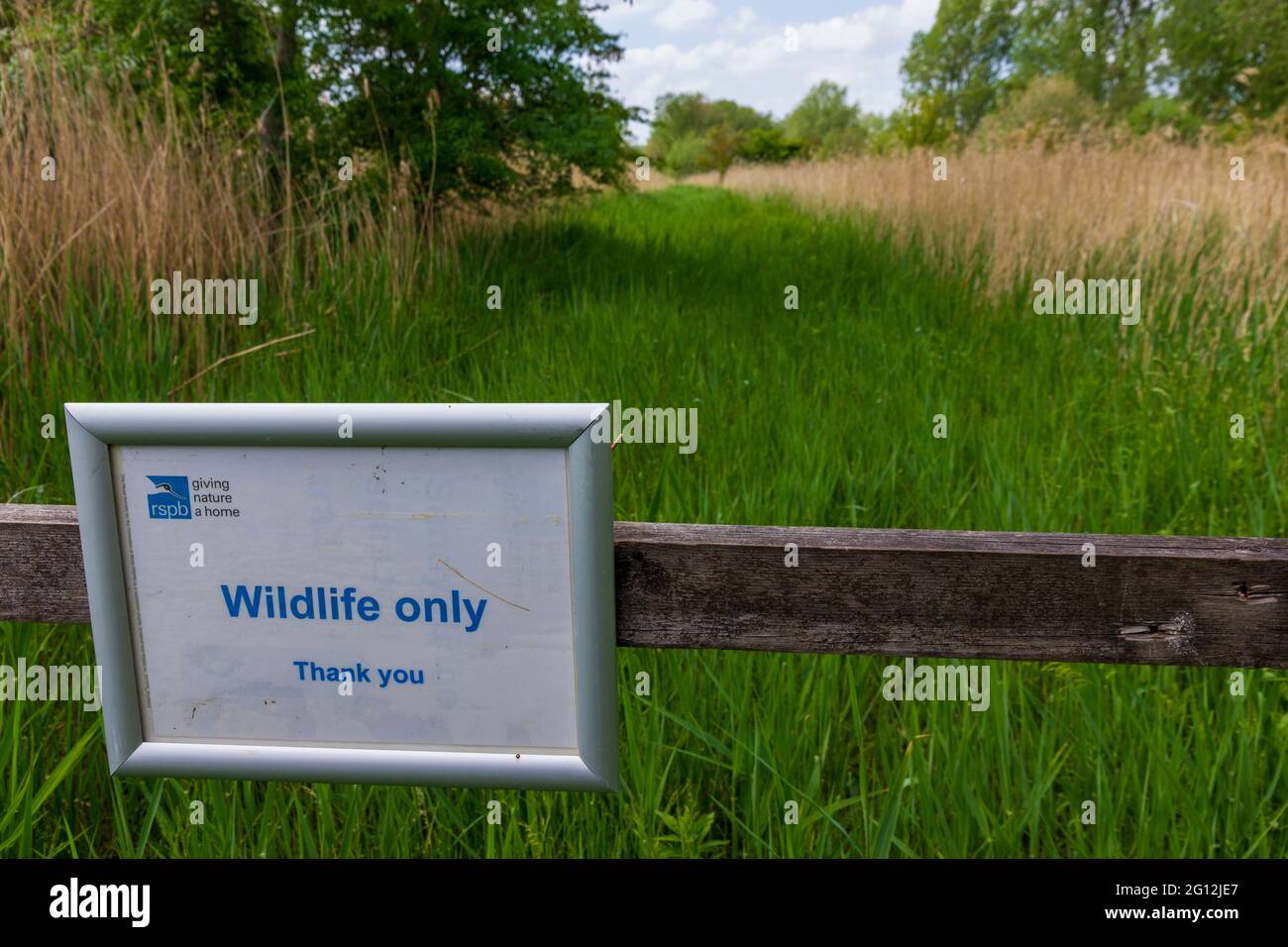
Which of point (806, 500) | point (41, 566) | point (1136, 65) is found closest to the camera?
point (41, 566)

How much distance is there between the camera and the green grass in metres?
1.51

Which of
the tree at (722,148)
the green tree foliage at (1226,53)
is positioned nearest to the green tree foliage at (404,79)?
the green tree foliage at (1226,53)

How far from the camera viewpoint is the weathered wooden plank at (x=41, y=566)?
46.8 inches

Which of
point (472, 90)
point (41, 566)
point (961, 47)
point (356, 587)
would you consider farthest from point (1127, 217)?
point (961, 47)

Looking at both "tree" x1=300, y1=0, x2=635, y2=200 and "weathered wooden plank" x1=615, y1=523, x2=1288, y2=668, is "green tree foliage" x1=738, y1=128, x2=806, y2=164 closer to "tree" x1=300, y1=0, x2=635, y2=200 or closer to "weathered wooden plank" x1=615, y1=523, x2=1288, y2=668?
"tree" x1=300, y1=0, x2=635, y2=200

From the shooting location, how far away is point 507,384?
370 centimetres

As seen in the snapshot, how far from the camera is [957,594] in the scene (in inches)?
42.9

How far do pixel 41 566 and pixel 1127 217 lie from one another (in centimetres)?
547

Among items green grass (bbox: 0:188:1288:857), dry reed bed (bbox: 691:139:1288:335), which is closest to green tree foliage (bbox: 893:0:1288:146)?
dry reed bed (bbox: 691:139:1288:335)

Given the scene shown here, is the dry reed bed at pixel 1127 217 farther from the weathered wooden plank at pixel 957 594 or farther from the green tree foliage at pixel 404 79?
the weathered wooden plank at pixel 957 594

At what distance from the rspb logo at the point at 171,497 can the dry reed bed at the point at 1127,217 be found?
4.08 m

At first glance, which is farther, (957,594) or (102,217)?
(102,217)

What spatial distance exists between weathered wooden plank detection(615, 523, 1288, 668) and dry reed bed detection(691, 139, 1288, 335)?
3.30 meters

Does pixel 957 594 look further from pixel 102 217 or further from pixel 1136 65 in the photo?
pixel 1136 65
